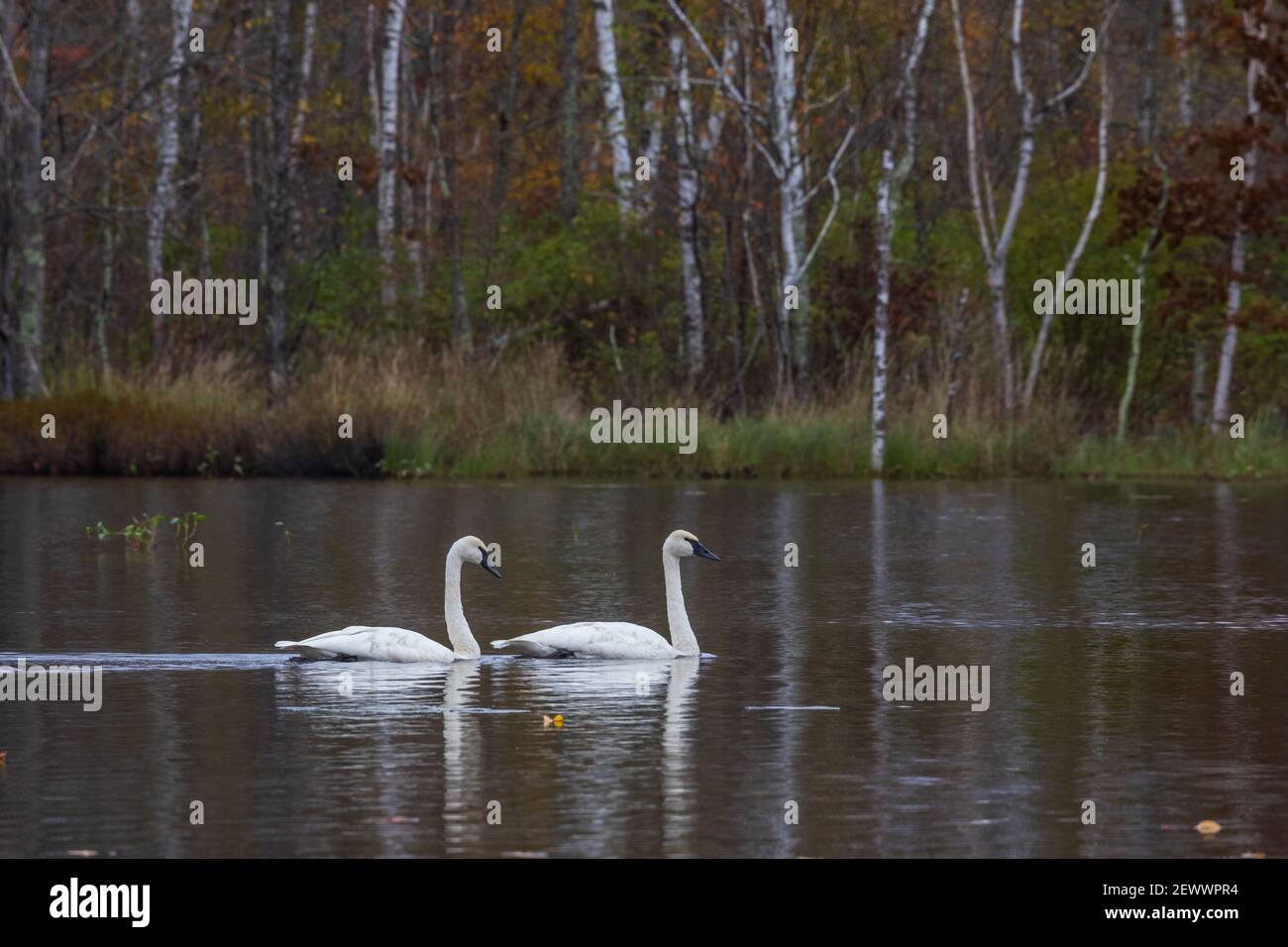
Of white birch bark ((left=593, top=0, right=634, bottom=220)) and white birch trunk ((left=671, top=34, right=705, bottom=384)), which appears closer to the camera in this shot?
white birch trunk ((left=671, top=34, right=705, bottom=384))

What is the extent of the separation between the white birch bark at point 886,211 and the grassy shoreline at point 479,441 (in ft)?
1.66

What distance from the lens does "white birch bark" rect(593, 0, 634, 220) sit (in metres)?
44.9

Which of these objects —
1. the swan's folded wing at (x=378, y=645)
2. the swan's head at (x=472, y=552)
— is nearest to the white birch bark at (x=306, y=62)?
the swan's head at (x=472, y=552)

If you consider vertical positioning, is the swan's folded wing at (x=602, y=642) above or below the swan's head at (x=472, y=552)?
below

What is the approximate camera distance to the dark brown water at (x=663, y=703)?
9180 millimetres

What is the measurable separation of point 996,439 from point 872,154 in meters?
9.39

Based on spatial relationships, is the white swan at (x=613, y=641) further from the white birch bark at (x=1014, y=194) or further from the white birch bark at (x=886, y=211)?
the white birch bark at (x=1014, y=194)

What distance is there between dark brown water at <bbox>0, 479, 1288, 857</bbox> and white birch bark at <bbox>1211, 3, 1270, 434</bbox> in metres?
11.5

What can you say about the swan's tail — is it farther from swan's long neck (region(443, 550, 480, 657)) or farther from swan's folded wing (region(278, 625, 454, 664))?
swan's long neck (region(443, 550, 480, 657))

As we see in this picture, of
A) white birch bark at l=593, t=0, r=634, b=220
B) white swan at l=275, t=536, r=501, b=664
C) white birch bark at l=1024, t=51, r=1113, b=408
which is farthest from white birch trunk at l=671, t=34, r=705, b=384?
white swan at l=275, t=536, r=501, b=664

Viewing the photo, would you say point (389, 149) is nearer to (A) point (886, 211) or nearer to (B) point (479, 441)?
(B) point (479, 441)

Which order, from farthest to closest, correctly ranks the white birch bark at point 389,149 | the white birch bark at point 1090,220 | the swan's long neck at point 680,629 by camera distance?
1. the white birch bark at point 389,149
2. the white birch bark at point 1090,220
3. the swan's long neck at point 680,629

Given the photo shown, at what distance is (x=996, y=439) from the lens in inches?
1332
